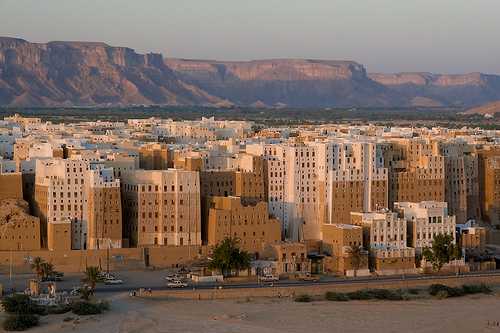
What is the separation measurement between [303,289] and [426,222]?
1219 centimetres

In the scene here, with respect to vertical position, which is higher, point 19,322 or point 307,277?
point 307,277

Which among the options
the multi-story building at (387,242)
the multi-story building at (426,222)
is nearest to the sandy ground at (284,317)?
the multi-story building at (387,242)

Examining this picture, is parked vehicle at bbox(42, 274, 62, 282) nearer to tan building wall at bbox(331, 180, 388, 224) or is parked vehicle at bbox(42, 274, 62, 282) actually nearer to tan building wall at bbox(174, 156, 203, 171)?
tan building wall at bbox(174, 156, 203, 171)

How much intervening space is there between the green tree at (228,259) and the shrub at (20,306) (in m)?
12.7

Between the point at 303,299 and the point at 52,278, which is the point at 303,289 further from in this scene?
the point at 52,278

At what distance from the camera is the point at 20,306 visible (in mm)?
65312

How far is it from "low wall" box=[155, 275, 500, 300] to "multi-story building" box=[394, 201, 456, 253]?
16.1 feet

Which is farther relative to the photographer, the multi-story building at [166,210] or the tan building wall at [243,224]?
the tan building wall at [243,224]

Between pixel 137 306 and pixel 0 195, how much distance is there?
53.9 ft

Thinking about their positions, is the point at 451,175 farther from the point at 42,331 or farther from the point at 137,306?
the point at 42,331

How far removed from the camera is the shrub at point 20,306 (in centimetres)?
6501

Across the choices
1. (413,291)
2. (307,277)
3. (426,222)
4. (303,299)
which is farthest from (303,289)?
(426,222)

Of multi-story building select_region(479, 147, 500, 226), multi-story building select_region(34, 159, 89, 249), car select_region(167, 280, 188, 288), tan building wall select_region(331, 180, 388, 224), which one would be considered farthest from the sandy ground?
multi-story building select_region(479, 147, 500, 226)

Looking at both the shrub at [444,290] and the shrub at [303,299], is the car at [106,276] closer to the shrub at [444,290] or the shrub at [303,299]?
the shrub at [303,299]
